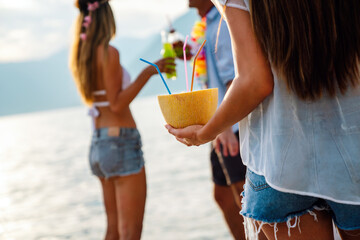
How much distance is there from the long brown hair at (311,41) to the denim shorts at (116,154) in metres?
1.48

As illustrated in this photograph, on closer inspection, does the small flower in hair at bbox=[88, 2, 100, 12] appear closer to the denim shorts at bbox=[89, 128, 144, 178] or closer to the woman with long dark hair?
the denim shorts at bbox=[89, 128, 144, 178]

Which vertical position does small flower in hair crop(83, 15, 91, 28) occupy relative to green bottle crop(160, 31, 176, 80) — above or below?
above

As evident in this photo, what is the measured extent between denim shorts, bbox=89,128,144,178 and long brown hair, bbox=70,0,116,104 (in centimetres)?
29

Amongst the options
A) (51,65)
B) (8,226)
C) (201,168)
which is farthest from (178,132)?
(51,65)

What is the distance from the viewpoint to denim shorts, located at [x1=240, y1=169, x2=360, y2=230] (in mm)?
1057

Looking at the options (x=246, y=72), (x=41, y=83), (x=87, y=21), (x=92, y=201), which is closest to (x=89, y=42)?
(x=87, y=21)

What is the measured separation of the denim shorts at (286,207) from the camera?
1057 millimetres

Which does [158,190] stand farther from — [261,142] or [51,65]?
[51,65]

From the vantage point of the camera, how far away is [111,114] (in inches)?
96.3

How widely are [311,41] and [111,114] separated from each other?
161cm

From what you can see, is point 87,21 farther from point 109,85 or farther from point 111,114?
point 111,114

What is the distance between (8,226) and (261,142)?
428 cm

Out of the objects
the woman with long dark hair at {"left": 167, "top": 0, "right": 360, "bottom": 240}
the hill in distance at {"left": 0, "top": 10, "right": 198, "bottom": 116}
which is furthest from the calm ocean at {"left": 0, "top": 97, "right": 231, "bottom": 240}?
the hill in distance at {"left": 0, "top": 10, "right": 198, "bottom": 116}

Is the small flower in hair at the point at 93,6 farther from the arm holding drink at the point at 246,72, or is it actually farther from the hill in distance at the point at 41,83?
the hill in distance at the point at 41,83
